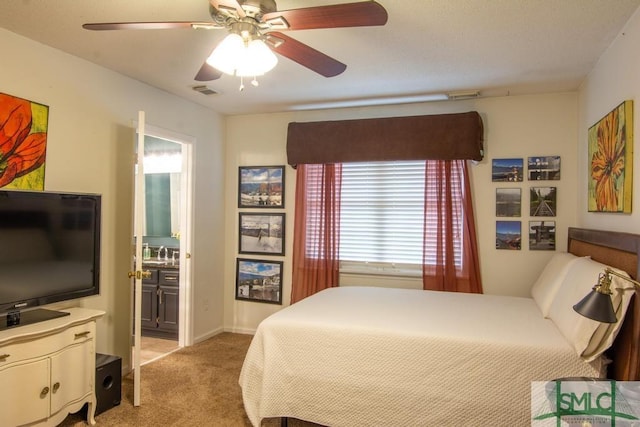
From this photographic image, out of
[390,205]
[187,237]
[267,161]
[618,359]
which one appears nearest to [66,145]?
[187,237]

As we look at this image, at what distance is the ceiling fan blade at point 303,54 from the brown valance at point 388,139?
1.79 metres

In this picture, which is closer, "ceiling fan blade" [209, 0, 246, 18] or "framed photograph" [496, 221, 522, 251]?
"ceiling fan blade" [209, 0, 246, 18]

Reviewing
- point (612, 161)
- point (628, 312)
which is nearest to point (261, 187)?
point (612, 161)

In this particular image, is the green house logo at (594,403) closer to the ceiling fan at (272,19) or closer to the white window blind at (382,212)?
the ceiling fan at (272,19)

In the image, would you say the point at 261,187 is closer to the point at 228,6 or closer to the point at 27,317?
the point at 27,317

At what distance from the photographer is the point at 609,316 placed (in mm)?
1606

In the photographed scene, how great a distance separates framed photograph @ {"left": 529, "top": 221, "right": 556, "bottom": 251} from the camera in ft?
12.1

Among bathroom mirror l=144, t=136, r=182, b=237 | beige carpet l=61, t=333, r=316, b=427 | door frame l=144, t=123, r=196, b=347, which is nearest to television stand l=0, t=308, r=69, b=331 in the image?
beige carpet l=61, t=333, r=316, b=427

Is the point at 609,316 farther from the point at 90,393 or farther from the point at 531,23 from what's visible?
the point at 90,393

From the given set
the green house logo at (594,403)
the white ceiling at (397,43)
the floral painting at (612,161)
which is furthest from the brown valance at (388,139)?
the green house logo at (594,403)

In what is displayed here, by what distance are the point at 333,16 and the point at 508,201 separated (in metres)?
2.80

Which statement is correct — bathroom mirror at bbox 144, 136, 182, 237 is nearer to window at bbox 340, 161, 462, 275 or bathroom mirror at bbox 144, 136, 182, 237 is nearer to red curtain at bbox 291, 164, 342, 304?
red curtain at bbox 291, 164, 342, 304

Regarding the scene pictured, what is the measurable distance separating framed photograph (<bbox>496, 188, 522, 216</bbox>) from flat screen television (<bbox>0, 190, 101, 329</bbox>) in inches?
133

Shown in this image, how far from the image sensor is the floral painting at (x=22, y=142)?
99.7 inches
